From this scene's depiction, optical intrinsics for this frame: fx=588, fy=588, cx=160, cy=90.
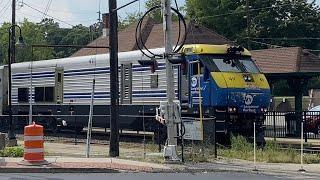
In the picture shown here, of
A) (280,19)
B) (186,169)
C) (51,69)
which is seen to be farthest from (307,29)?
(186,169)

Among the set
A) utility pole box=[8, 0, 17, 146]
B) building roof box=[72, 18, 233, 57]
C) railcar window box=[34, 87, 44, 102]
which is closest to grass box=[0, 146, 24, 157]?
utility pole box=[8, 0, 17, 146]

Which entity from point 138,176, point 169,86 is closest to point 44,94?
point 169,86

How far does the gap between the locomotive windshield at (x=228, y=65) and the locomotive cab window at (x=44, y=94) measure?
11.8m

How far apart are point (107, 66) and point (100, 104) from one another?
1.85 m

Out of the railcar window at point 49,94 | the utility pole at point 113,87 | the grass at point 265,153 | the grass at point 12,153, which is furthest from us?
the railcar window at point 49,94

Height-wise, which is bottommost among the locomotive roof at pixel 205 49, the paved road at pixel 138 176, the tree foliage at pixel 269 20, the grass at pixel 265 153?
the paved road at pixel 138 176

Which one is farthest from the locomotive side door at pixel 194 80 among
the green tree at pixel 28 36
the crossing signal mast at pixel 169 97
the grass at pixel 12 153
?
the green tree at pixel 28 36

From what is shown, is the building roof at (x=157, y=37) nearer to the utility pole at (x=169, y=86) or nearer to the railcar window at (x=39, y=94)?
the railcar window at (x=39, y=94)

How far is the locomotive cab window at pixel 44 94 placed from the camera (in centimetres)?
3189

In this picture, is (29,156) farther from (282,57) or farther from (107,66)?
(282,57)

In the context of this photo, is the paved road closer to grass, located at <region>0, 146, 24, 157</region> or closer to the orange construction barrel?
the orange construction barrel

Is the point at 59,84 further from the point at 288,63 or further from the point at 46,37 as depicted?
the point at 46,37

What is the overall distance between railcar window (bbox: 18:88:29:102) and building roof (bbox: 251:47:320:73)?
13832 mm

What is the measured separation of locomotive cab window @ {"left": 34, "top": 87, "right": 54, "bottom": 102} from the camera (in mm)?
31891
